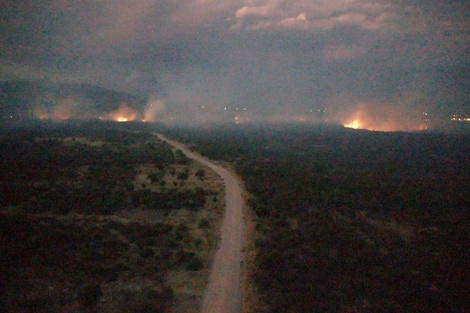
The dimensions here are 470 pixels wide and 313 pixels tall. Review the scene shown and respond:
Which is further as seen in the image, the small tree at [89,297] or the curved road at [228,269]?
the curved road at [228,269]

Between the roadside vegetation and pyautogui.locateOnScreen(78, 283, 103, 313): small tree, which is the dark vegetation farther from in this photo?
pyautogui.locateOnScreen(78, 283, 103, 313): small tree

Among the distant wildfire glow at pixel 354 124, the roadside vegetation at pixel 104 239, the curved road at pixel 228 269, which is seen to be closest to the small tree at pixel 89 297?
the roadside vegetation at pixel 104 239

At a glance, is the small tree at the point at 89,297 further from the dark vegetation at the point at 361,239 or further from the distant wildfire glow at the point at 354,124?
the distant wildfire glow at the point at 354,124

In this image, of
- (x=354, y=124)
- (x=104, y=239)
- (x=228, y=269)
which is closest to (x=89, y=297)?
(x=104, y=239)

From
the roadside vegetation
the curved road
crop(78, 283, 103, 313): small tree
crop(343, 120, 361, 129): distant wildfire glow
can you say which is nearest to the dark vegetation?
the curved road

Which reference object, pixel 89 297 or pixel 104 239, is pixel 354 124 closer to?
pixel 104 239

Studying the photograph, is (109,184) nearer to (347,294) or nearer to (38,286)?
(38,286)

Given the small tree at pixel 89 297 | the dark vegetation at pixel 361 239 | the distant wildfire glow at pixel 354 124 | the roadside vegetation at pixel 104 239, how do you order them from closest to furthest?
the small tree at pixel 89 297 → the roadside vegetation at pixel 104 239 → the dark vegetation at pixel 361 239 → the distant wildfire glow at pixel 354 124
